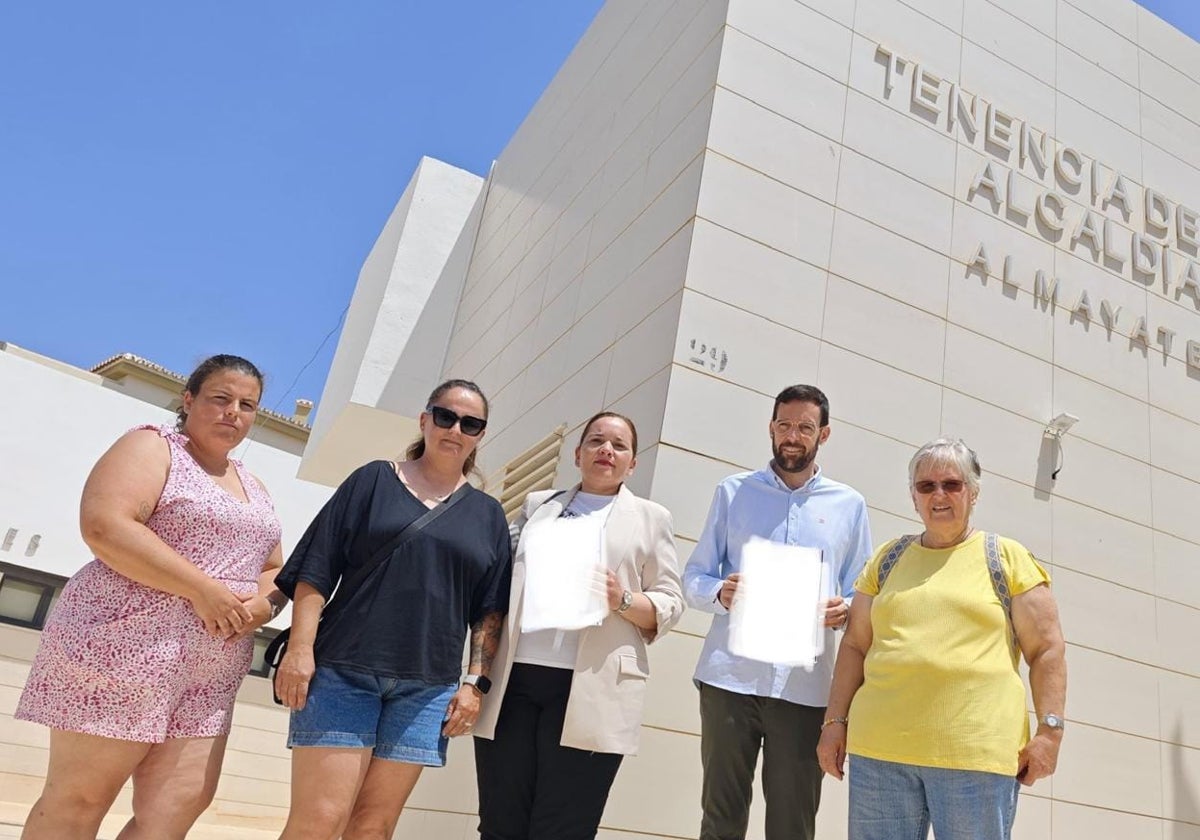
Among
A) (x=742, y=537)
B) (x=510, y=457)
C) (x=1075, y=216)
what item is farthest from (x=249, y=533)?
(x=1075, y=216)

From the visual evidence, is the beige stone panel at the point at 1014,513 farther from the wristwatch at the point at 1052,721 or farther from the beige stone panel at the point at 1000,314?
the wristwatch at the point at 1052,721

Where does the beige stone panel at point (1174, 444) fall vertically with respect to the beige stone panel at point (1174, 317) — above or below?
below

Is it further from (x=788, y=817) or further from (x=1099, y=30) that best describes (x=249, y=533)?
(x=1099, y=30)

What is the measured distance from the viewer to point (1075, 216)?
4867 millimetres

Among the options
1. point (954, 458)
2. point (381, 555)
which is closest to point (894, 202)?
point (954, 458)

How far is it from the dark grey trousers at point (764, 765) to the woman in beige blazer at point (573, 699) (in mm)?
303

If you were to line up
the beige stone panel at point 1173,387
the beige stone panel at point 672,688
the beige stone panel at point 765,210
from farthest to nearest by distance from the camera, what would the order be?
the beige stone panel at point 1173,387, the beige stone panel at point 765,210, the beige stone panel at point 672,688

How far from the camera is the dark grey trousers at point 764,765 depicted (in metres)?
2.31

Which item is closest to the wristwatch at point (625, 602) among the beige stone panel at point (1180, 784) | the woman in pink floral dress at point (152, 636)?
the woman in pink floral dress at point (152, 636)

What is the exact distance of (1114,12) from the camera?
5531mm

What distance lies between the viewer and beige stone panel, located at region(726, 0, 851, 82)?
14.0 feet

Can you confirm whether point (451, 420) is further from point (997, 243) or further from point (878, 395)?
point (997, 243)

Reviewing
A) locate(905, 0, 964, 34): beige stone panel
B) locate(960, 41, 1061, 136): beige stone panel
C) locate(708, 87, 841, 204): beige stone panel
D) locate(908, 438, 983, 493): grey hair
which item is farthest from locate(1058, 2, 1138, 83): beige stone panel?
locate(908, 438, 983, 493): grey hair

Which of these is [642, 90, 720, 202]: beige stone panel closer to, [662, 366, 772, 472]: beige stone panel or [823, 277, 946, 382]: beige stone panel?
[823, 277, 946, 382]: beige stone panel
